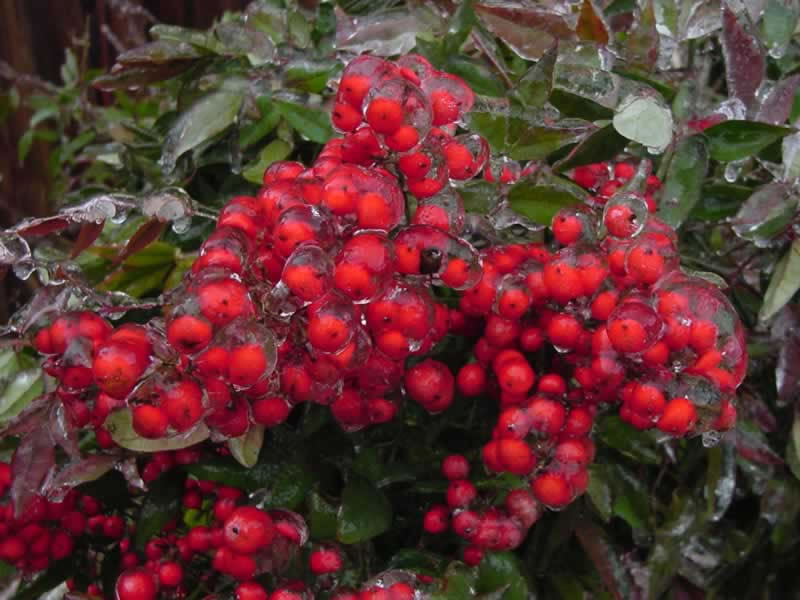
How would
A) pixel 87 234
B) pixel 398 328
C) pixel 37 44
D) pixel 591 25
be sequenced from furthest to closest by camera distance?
pixel 37 44 → pixel 591 25 → pixel 87 234 → pixel 398 328

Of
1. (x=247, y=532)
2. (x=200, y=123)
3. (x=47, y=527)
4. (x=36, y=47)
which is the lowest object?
(x=36, y=47)

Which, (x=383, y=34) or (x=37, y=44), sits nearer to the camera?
(x=383, y=34)

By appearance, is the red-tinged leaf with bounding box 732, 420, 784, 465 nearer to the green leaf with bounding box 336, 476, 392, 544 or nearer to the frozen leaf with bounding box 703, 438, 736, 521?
the frozen leaf with bounding box 703, 438, 736, 521

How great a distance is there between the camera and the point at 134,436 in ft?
1.68

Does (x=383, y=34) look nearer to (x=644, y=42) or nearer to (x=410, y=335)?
(x=644, y=42)

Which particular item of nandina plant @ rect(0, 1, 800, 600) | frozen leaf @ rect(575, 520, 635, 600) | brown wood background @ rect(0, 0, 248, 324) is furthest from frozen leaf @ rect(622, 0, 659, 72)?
brown wood background @ rect(0, 0, 248, 324)

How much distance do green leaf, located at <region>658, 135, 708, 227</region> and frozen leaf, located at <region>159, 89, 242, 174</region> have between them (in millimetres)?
362

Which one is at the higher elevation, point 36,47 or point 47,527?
point 47,527

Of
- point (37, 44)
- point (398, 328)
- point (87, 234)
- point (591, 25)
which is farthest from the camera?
point (37, 44)

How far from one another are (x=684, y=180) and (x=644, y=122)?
0.31 feet

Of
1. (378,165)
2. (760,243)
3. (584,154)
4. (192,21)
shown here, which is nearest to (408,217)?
(378,165)

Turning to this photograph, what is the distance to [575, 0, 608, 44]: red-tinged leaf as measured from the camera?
648mm

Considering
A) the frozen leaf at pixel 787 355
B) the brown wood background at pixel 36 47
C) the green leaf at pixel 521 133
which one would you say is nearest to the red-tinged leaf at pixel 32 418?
the green leaf at pixel 521 133

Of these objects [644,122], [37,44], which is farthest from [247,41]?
[37,44]
